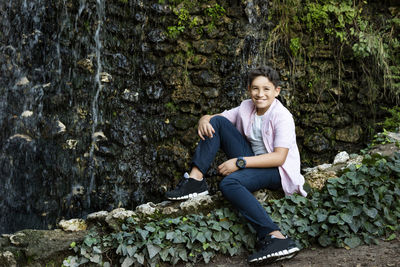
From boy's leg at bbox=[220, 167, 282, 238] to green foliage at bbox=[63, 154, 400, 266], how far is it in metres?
0.24

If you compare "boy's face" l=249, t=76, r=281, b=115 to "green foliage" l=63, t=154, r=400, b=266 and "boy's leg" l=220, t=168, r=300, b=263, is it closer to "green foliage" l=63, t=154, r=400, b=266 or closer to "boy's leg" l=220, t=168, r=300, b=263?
"boy's leg" l=220, t=168, r=300, b=263

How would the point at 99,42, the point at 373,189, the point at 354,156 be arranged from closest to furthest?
the point at 373,189 → the point at 354,156 → the point at 99,42

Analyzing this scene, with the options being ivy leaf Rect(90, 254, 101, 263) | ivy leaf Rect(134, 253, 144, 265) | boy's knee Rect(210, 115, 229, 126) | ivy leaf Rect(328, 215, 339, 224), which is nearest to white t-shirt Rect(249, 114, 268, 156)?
boy's knee Rect(210, 115, 229, 126)

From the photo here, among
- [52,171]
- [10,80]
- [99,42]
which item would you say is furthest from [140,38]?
[52,171]

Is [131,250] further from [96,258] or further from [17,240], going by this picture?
[17,240]

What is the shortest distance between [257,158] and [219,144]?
454mm

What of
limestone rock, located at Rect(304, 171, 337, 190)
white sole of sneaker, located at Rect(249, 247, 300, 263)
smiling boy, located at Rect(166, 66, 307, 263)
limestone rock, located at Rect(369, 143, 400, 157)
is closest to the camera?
white sole of sneaker, located at Rect(249, 247, 300, 263)

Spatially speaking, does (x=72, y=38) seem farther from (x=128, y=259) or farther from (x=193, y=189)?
(x=128, y=259)

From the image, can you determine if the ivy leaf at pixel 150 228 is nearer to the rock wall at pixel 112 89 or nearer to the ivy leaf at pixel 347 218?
the ivy leaf at pixel 347 218

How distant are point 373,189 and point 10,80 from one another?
15.7 ft

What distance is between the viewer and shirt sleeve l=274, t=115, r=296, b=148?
3.13 meters

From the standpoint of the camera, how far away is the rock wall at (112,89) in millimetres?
5230

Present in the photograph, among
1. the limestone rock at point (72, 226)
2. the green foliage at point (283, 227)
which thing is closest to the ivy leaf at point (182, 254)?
the green foliage at point (283, 227)

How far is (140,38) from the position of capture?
5.58 metres
